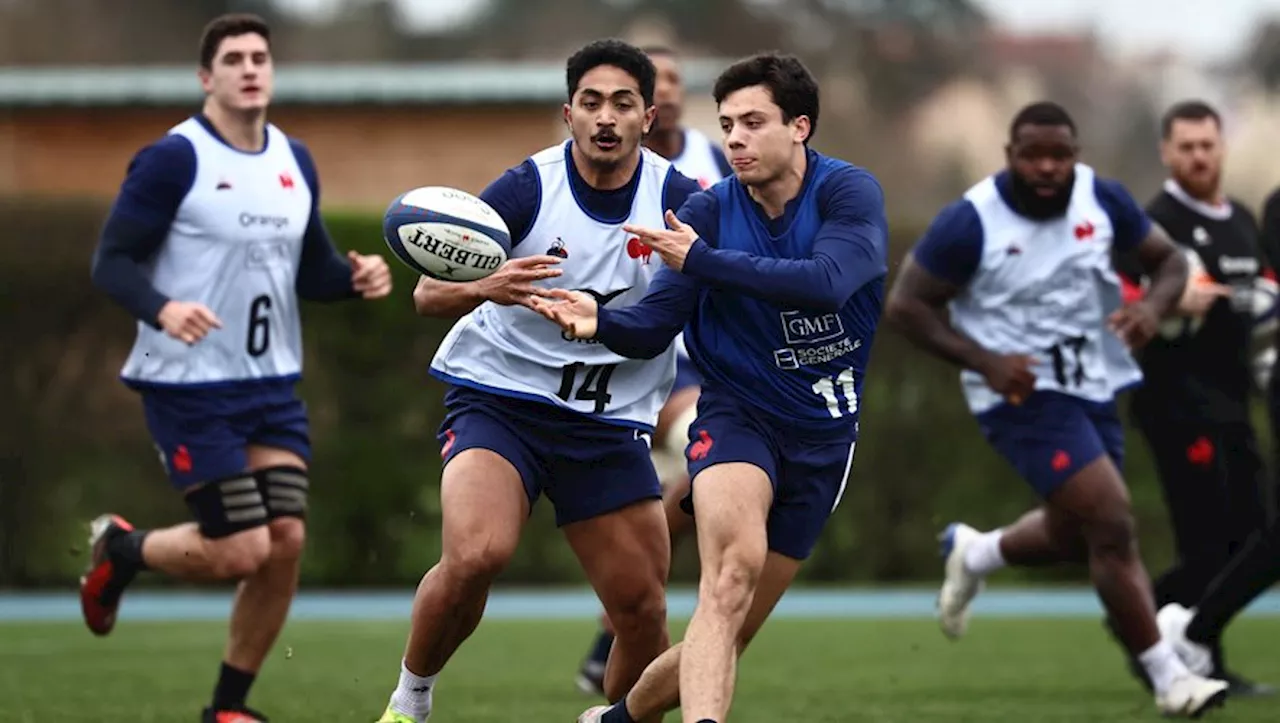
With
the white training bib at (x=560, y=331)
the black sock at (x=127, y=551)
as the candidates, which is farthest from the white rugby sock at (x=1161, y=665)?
the black sock at (x=127, y=551)

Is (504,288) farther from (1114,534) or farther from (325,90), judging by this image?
(325,90)

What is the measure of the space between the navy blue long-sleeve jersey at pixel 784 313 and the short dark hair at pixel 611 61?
0.43 metres

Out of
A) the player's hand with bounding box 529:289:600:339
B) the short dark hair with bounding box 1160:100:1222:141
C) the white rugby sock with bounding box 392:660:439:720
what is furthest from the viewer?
the short dark hair with bounding box 1160:100:1222:141

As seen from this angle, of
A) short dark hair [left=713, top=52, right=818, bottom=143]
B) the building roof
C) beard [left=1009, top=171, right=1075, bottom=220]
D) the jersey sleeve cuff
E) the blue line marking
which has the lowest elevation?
the blue line marking

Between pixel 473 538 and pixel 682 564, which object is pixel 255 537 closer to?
pixel 473 538

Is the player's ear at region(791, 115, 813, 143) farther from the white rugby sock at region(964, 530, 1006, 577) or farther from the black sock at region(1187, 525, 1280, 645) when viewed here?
the black sock at region(1187, 525, 1280, 645)

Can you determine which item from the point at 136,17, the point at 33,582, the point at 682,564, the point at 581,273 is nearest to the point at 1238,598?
the point at 581,273

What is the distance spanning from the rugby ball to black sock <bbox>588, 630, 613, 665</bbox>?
3.23 m

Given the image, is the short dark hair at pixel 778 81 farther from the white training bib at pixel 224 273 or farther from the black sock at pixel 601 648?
the black sock at pixel 601 648

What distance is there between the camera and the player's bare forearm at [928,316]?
9070mm

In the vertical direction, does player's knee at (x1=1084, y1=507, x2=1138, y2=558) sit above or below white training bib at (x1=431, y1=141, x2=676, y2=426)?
below

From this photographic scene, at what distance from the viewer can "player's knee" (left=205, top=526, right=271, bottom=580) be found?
27.8 feet

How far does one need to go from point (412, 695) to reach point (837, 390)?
1.62m

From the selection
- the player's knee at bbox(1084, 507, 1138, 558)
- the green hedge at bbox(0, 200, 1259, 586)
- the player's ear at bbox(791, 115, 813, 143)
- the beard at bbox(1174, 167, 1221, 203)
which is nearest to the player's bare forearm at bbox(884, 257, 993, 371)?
the player's knee at bbox(1084, 507, 1138, 558)
